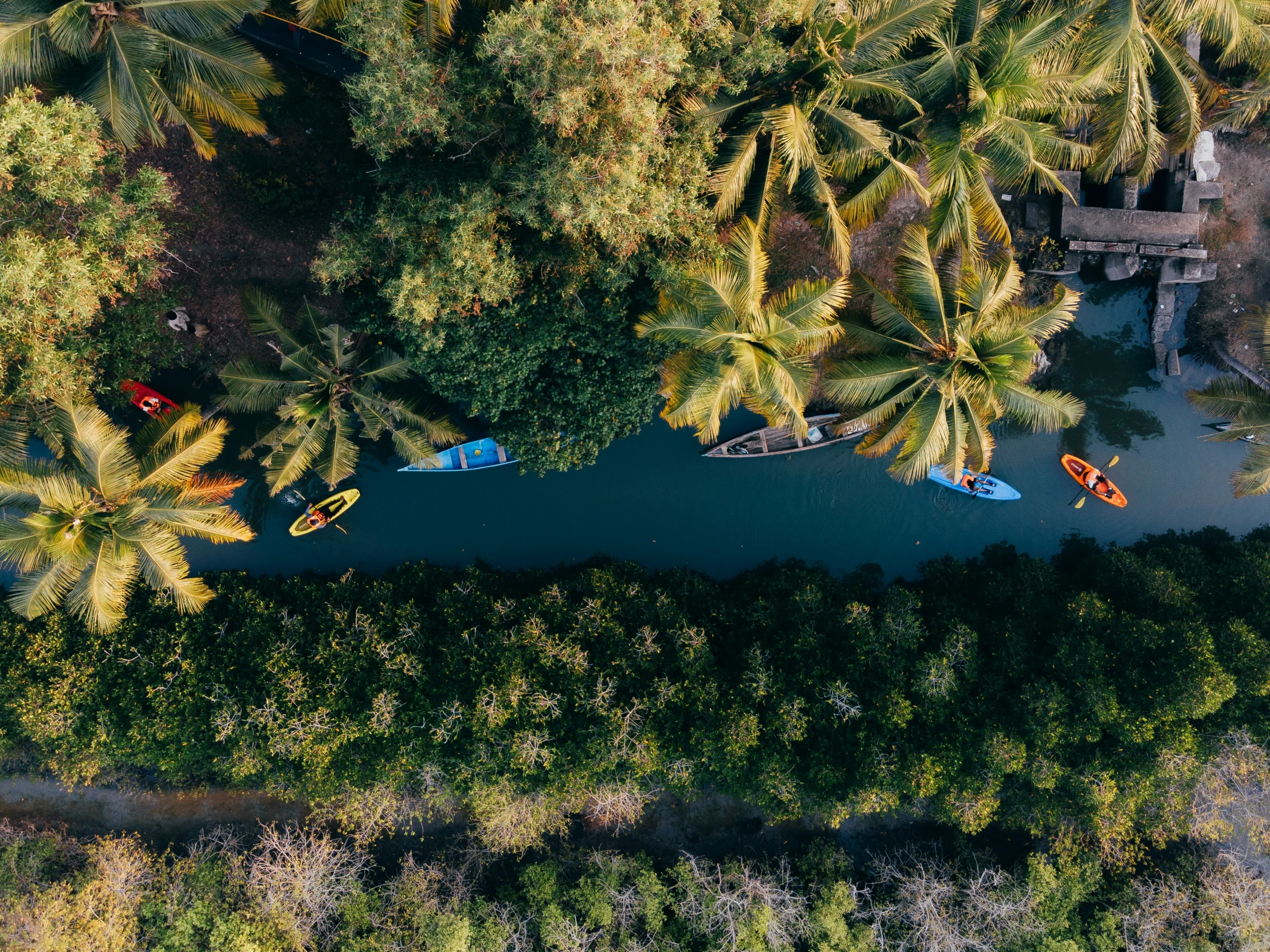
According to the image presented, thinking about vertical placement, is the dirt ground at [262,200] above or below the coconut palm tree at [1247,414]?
above

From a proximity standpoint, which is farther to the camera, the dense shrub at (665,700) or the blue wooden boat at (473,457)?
the blue wooden boat at (473,457)

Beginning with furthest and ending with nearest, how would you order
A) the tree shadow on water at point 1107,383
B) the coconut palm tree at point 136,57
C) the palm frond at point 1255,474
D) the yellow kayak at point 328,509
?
the tree shadow on water at point 1107,383
the yellow kayak at point 328,509
the palm frond at point 1255,474
the coconut palm tree at point 136,57

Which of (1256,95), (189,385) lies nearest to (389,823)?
(189,385)

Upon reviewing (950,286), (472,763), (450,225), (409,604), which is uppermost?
(450,225)

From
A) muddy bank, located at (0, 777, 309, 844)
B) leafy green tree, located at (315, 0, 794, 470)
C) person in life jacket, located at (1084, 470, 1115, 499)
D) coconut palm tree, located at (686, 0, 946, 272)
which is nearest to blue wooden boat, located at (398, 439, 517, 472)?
leafy green tree, located at (315, 0, 794, 470)

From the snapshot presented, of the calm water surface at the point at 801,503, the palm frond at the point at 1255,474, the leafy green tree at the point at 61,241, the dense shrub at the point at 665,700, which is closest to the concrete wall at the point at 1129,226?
the calm water surface at the point at 801,503

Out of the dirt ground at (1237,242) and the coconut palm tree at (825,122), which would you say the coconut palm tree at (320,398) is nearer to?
the coconut palm tree at (825,122)

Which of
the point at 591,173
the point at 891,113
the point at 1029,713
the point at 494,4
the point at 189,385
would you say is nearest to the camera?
the point at 591,173

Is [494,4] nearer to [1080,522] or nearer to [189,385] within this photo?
[189,385]
